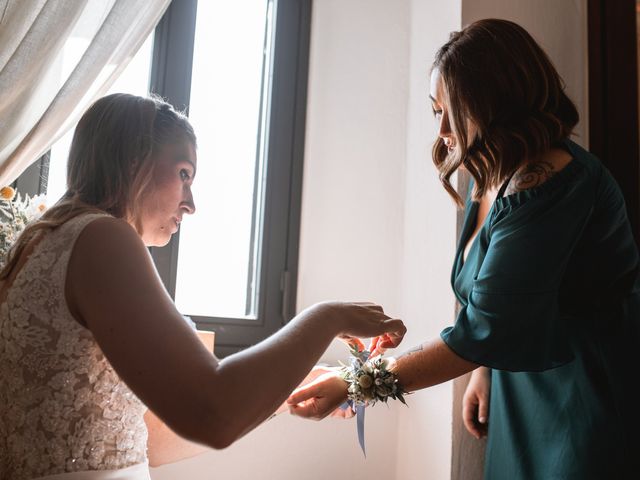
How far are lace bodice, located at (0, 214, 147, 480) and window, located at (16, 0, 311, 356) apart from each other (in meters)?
1.02

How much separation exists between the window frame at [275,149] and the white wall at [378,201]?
1.6 inches

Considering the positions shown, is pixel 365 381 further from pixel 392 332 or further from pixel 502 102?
pixel 502 102

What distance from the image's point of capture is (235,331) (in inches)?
79.6

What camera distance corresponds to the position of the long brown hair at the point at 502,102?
1.23m

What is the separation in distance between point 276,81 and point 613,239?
52.7 inches

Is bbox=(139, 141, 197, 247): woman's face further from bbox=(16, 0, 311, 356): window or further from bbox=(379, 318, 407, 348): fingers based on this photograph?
bbox=(16, 0, 311, 356): window

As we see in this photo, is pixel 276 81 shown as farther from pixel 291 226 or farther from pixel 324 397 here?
pixel 324 397

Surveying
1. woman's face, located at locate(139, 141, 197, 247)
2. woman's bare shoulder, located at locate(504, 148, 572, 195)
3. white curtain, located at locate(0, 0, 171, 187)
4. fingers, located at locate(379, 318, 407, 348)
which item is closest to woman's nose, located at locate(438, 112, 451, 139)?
woman's bare shoulder, located at locate(504, 148, 572, 195)

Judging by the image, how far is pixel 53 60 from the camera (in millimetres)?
1469

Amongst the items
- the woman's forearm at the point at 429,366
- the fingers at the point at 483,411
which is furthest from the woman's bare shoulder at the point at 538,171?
the fingers at the point at 483,411

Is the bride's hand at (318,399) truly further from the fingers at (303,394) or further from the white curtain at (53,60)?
the white curtain at (53,60)

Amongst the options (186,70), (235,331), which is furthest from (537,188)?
(186,70)

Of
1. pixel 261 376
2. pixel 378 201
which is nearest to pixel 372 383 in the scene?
pixel 261 376

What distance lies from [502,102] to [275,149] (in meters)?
1.06
